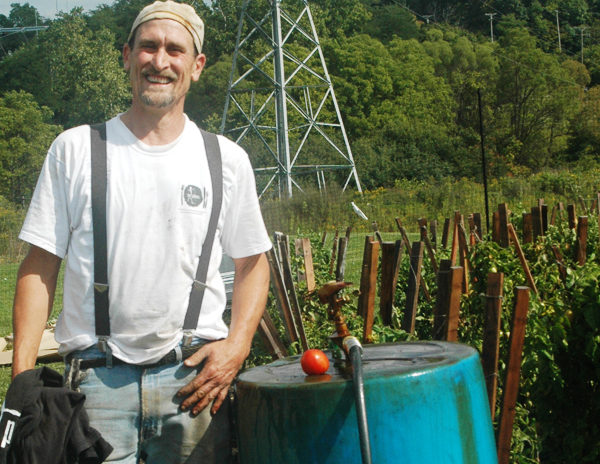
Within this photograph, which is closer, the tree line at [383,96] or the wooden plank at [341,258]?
the wooden plank at [341,258]

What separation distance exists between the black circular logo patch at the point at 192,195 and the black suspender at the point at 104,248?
0.05 metres

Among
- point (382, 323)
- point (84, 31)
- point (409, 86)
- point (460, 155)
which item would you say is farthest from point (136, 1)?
point (382, 323)

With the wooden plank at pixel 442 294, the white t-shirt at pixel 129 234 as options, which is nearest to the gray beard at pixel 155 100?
the white t-shirt at pixel 129 234

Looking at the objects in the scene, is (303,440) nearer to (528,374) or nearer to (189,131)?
(189,131)

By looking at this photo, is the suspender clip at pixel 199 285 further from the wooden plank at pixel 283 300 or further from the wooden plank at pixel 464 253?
the wooden plank at pixel 464 253

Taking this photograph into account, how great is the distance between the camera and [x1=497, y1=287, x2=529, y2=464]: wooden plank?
2654 mm

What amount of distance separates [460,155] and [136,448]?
49.9m

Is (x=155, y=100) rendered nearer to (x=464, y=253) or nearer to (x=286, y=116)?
(x=464, y=253)

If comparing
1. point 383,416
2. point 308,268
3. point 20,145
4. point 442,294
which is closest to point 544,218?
point 308,268

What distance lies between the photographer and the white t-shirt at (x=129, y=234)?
2072 mm

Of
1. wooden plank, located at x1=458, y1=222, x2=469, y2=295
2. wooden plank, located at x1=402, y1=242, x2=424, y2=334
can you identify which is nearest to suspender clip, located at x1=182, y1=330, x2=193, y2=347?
wooden plank, located at x1=402, y1=242, x2=424, y2=334

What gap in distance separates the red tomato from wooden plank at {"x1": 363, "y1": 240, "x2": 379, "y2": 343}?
1449 millimetres

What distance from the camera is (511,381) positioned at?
2721 millimetres

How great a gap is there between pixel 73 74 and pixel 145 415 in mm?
59079
